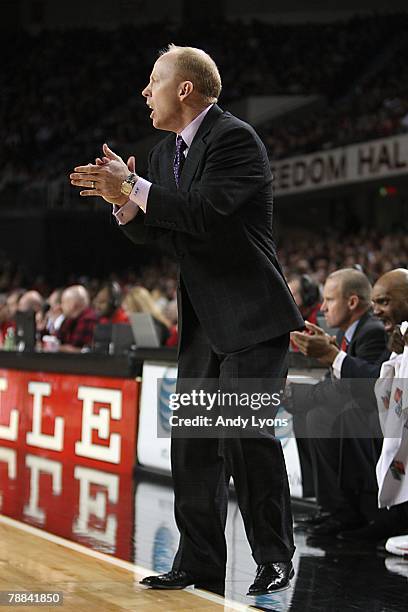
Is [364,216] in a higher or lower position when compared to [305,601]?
higher

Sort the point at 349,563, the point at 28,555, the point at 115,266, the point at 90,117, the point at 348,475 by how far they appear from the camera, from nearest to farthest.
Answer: the point at 28,555 → the point at 349,563 → the point at 348,475 → the point at 115,266 → the point at 90,117

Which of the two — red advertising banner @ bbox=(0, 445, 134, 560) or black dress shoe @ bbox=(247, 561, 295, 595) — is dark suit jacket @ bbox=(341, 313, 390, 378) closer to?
red advertising banner @ bbox=(0, 445, 134, 560)

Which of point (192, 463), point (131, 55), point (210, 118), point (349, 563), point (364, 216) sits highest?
point (131, 55)

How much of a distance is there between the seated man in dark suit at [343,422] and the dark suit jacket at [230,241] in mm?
1880

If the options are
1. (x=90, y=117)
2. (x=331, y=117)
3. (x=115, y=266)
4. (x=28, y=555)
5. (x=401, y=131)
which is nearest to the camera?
(x=28, y=555)

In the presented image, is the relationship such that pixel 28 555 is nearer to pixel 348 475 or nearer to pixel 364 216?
pixel 348 475

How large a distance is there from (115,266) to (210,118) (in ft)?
74.9

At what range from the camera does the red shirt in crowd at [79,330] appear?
1002cm

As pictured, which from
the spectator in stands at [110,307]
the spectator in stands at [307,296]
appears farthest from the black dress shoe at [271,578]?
the spectator in stands at [110,307]

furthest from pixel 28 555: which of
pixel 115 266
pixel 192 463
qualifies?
pixel 115 266

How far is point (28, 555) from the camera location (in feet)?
14.6

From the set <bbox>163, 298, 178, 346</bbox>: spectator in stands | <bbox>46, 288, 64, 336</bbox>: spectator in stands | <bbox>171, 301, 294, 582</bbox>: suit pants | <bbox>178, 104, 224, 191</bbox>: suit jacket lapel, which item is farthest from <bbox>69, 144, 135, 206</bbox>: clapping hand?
<bbox>46, 288, 64, 336</bbox>: spectator in stands

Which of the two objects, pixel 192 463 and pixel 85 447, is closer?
pixel 192 463

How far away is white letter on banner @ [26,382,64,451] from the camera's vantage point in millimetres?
8906
